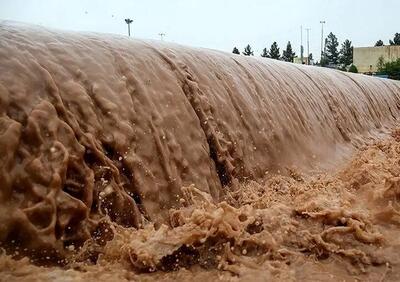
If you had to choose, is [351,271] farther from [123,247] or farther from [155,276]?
[123,247]

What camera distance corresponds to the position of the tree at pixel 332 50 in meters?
55.9

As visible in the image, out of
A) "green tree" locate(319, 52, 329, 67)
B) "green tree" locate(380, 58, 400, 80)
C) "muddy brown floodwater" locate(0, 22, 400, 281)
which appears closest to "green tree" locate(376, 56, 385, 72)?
"green tree" locate(380, 58, 400, 80)

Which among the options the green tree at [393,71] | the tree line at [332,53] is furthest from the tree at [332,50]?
the green tree at [393,71]

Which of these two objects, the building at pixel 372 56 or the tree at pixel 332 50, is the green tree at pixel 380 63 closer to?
the building at pixel 372 56

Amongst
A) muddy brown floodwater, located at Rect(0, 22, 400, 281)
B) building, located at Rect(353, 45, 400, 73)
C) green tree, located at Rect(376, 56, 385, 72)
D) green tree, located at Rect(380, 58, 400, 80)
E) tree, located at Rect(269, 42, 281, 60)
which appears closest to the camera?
muddy brown floodwater, located at Rect(0, 22, 400, 281)

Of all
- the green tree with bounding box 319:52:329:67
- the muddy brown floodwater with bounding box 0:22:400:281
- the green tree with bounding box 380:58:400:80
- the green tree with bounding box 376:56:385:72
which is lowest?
the muddy brown floodwater with bounding box 0:22:400:281

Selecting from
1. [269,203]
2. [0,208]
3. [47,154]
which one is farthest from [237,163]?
[0,208]

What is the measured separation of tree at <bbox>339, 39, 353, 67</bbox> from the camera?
179 ft

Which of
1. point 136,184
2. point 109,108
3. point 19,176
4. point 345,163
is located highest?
point 109,108

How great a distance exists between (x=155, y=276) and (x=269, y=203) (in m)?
1.39

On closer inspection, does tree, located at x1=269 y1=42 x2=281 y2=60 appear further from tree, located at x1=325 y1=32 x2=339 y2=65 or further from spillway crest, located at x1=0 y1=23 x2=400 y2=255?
spillway crest, located at x1=0 y1=23 x2=400 y2=255

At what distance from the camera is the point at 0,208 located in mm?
1930

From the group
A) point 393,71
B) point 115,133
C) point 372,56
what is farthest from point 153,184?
point 372,56

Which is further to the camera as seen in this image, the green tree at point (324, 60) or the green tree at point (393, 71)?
the green tree at point (324, 60)
